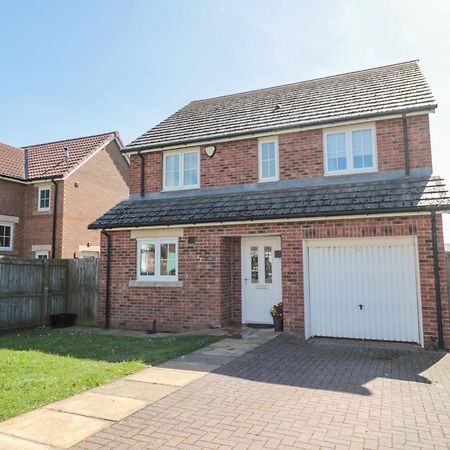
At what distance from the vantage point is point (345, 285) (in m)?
9.74

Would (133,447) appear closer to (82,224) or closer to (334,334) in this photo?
(334,334)

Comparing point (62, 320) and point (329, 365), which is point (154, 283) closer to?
point (62, 320)

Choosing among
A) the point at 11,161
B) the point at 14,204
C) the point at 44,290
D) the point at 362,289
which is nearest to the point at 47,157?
the point at 11,161

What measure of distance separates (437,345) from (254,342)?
12.7 ft

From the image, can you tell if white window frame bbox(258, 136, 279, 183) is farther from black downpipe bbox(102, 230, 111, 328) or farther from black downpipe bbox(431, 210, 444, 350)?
black downpipe bbox(102, 230, 111, 328)

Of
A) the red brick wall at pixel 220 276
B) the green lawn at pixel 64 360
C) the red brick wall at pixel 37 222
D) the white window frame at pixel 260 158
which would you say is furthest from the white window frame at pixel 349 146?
the red brick wall at pixel 37 222

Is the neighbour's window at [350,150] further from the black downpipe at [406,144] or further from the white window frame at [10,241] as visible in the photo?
the white window frame at [10,241]

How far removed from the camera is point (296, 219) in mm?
10172

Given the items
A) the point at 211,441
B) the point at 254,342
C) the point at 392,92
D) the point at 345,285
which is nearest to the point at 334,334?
the point at 345,285

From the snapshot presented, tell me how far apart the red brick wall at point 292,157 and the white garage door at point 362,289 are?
7.67 ft

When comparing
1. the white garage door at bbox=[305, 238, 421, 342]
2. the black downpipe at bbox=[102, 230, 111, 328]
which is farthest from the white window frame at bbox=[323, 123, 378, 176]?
the black downpipe at bbox=[102, 230, 111, 328]

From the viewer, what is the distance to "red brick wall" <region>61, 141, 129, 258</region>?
20109 mm

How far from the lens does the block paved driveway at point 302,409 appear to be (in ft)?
14.3

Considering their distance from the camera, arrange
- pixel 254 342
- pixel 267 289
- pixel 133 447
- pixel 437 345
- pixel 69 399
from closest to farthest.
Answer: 1. pixel 133 447
2. pixel 69 399
3. pixel 437 345
4. pixel 254 342
5. pixel 267 289
